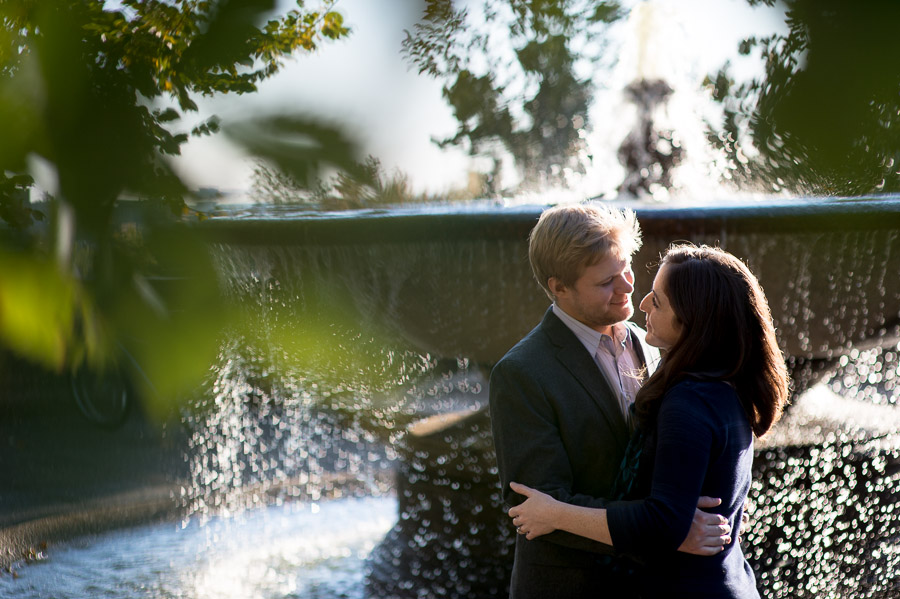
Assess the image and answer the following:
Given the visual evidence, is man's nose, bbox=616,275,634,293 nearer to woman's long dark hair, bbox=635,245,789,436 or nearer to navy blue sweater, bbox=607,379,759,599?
woman's long dark hair, bbox=635,245,789,436

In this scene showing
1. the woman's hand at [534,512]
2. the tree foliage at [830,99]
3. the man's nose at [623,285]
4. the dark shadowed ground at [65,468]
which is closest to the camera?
the tree foliage at [830,99]

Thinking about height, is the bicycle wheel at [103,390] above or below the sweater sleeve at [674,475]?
above

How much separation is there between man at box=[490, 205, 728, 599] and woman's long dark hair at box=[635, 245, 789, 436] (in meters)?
0.12

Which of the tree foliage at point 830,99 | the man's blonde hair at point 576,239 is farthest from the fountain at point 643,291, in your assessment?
the tree foliage at point 830,99

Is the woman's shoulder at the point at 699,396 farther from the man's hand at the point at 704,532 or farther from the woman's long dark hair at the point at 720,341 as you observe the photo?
the man's hand at the point at 704,532

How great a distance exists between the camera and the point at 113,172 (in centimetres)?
52

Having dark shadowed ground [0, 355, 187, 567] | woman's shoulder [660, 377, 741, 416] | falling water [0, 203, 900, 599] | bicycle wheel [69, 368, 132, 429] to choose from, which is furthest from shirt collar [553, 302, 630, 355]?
bicycle wheel [69, 368, 132, 429]

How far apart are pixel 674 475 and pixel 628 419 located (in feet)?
Answer: 0.69

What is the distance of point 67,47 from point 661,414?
90cm

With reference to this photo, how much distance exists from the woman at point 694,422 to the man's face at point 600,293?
9 cm

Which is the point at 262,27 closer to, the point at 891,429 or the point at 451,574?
the point at 451,574

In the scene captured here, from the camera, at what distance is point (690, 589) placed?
123cm

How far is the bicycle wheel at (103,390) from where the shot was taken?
1.80ft

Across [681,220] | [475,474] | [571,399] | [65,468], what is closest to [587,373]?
[571,399]
